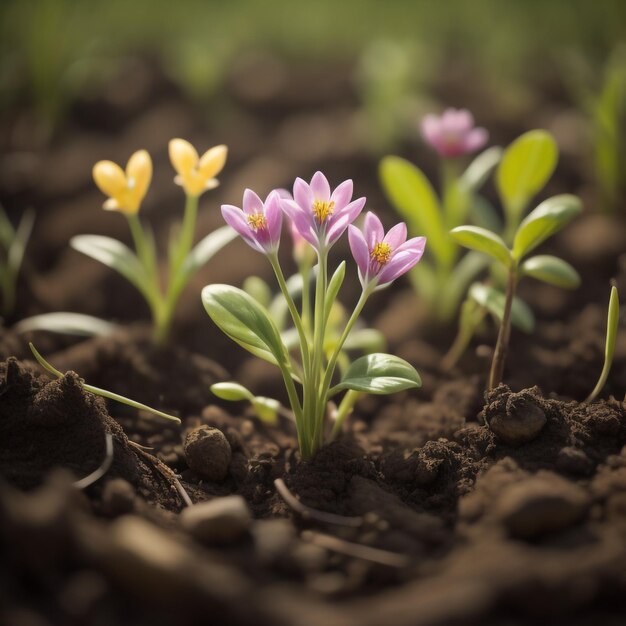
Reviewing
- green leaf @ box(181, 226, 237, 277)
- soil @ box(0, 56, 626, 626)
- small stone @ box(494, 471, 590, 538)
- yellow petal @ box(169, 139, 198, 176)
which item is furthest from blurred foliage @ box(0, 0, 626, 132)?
small stone @ box(494, 471, 590, 538)

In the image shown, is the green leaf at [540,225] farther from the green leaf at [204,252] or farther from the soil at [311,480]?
the green leaf at [204,252]

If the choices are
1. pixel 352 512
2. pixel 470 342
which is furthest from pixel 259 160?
pixel 352 512

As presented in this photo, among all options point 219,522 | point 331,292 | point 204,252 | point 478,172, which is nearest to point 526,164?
point 478,172

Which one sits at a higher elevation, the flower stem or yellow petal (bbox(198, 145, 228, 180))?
yellow petal (bbox(198, 145, 228, 180))

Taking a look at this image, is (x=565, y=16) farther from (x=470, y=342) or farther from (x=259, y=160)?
(x=470, y=342)

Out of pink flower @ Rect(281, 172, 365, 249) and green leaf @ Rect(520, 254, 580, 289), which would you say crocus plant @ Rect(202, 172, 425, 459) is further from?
green leaf @ Rect(520, 254, 580, 289)

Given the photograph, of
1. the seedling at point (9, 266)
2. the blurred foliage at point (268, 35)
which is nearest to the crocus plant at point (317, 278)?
the seedling at point (9, 266)

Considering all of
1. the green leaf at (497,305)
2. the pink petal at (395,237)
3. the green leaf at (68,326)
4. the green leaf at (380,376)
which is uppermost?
the pink petal at (395,237)

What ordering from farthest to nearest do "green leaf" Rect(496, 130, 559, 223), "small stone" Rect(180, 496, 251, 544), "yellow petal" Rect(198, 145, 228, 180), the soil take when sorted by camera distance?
"green leaf" Rect(496, 130, 559, 223) < "yellow petal" Rect(198, 145, 228, 180) < "small stone" Rect(180, 496, 251, 544) < the soil

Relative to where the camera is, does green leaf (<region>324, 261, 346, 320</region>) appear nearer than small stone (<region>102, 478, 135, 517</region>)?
No
